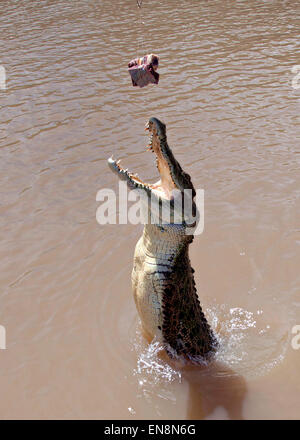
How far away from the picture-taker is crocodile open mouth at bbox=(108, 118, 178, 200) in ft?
10.7

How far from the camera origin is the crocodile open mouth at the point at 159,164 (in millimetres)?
3254

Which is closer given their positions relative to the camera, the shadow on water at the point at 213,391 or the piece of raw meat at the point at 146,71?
the piece of raw meat at the point at 146,71

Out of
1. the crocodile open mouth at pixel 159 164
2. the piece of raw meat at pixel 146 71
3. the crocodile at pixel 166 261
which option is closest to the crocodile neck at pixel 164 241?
the crocodile at pixel 166 261

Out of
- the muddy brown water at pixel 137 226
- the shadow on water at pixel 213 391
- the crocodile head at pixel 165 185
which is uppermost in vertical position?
the crocodile head at pixel 165 185

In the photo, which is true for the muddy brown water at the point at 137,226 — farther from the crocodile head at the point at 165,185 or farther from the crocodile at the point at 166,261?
the crocodile head at the point at 165,185

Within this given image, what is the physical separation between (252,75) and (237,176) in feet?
12.0

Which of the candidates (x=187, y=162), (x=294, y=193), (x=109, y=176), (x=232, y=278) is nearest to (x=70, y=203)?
(x=109, y=176)

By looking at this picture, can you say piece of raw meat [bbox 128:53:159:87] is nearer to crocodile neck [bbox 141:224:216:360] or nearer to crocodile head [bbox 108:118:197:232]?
crocodile head [bbox 108:118:197:232]

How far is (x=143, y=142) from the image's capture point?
7.38m

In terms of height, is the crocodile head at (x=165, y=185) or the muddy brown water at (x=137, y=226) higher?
the crocodile head at (x=165, y=185)

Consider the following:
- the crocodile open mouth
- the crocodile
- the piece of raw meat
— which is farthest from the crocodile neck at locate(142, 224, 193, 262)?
the piece of raw meat

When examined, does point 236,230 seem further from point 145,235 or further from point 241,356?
point 145,235

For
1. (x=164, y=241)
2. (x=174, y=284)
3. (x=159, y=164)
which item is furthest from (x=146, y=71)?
(x=174, y=284)

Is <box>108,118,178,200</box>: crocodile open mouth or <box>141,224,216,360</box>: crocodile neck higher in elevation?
<box>108,118,178,200</box>: crocodile open mouth
